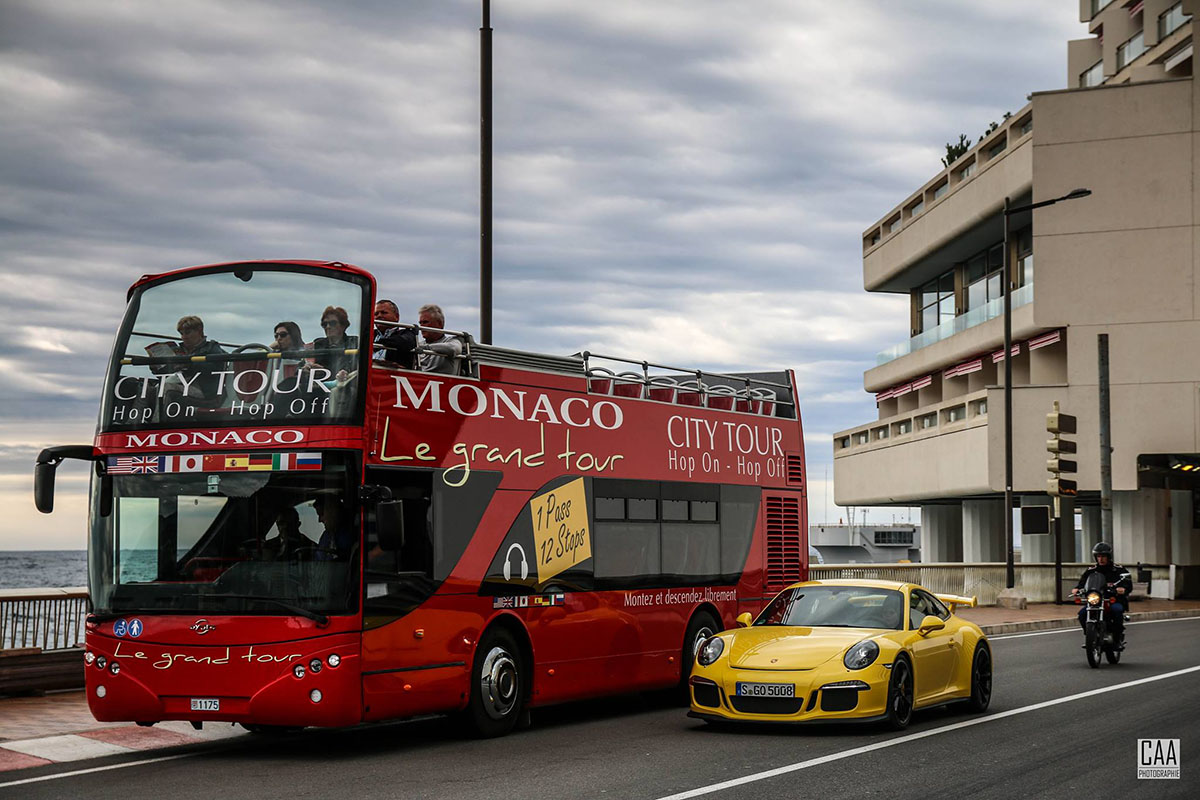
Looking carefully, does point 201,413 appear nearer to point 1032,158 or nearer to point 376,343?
point 376,343

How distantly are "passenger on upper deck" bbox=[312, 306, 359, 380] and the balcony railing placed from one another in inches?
1562

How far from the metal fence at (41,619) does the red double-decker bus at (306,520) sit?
192 inches

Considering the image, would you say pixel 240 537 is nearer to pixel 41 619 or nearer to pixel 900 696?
pixel 900 696

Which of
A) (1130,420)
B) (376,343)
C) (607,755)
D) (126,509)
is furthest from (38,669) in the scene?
(1130,420)

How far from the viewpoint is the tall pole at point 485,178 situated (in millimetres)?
17938

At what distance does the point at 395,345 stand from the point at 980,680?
6.77 meters

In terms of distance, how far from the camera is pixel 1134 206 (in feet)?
153

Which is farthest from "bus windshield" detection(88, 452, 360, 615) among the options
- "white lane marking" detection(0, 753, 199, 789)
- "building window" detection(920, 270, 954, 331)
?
"building window" detection(920, 270, 954, 331)

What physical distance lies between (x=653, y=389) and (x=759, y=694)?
15.1 ft

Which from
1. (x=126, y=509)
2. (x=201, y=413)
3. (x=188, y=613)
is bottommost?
(x=188, y=613)

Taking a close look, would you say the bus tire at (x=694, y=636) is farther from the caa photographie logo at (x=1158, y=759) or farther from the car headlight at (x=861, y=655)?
the caa photographie logo at (x=1158, y=759)

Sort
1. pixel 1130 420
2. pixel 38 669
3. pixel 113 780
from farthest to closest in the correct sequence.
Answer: pixel 1130 420 → pixel 38 669 → pixel 113 780

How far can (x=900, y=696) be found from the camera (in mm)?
13008

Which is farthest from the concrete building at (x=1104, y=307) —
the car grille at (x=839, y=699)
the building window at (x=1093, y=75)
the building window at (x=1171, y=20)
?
the car grille at (x=839, y=699)
